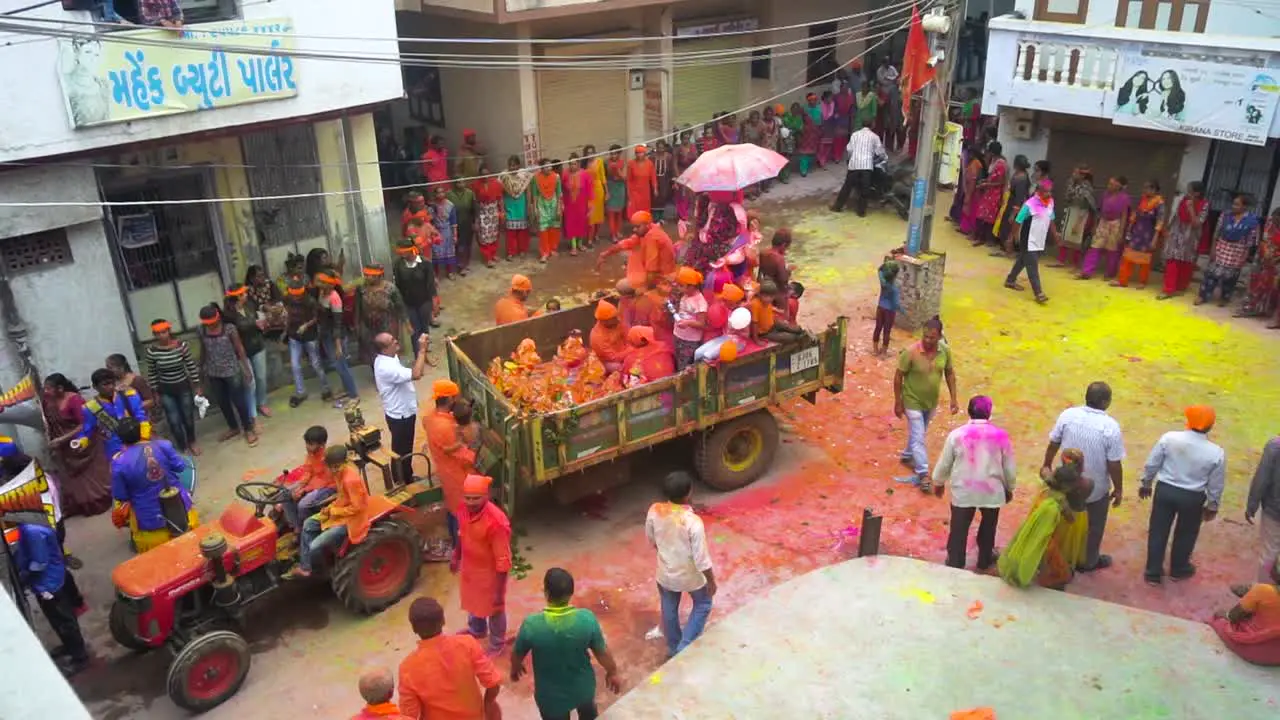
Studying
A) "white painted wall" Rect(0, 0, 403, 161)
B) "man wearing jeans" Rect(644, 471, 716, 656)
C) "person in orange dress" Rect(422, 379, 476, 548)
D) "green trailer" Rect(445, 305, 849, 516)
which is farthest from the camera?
"white painted wall" Rect(0, 0, 403, 161)

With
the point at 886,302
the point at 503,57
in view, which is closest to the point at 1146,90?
the point at 886,302

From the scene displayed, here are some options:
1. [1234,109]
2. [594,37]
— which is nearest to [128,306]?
[594,37]

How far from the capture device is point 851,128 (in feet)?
61.9

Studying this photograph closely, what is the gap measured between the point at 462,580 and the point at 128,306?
587cm

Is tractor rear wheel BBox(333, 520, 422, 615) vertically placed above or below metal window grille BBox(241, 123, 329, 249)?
below

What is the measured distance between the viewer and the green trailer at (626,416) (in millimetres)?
7848

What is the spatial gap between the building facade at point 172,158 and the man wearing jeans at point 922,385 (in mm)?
6133

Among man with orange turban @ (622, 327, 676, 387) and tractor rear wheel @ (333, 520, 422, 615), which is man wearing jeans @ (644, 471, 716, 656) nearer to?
tractor rear wheel @ (333, 520, 422, 615)

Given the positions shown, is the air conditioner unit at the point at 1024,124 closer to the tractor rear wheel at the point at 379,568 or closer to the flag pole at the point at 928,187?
the flag pole at the point at 928,187

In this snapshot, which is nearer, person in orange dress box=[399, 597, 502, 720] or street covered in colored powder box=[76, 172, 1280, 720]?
person in orange dress box=[399, 597, 502, 720]

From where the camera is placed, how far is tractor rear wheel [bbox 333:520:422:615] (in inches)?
287

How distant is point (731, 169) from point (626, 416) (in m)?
3.12

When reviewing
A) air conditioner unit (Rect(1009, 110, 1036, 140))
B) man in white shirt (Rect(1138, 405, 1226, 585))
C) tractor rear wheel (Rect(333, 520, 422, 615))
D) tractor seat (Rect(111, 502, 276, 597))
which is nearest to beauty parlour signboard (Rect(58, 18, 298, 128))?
tractor seat (Rect(111, 502, 276, 597))

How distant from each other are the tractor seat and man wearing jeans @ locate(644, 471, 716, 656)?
9.13 feet
